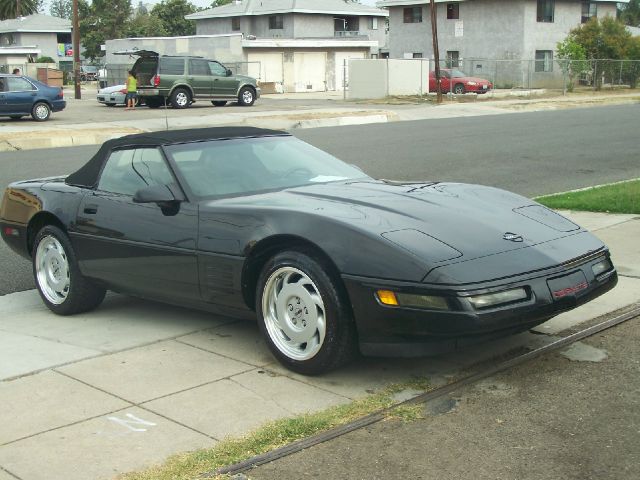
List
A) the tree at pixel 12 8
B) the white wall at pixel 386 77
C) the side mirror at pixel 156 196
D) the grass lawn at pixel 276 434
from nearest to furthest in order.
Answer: the grass lawn at pixel 276 434, the side mirror at pixel 156 196, the white wall at pixel 386 77, the tree at pixel 12 8

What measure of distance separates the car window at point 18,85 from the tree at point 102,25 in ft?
224

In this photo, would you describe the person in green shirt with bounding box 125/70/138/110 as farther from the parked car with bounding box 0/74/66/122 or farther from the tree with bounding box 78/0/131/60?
the tree with bounding box 78/0/131/60

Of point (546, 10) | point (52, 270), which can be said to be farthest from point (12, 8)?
point (52, 270)

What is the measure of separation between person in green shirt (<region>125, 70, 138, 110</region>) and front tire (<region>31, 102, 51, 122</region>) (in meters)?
5.14

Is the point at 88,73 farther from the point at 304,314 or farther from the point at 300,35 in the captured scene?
the point at 304,314

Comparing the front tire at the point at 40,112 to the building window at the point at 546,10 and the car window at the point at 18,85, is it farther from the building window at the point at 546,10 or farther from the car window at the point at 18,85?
the building window at the point at 546,10

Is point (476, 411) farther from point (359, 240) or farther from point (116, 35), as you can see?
point (116, 35)

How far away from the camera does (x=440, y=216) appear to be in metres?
5.30

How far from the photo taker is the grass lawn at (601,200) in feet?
34.8

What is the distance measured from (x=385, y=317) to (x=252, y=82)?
33.5 meters

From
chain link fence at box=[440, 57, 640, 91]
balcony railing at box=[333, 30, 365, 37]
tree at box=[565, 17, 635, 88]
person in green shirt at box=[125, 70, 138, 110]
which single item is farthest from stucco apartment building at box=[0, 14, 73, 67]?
person in green shirt at box=[125, 70, 138, 110]

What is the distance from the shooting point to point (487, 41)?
56.5 m

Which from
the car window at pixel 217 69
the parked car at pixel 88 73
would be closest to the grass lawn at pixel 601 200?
the car window at pixel 217 69

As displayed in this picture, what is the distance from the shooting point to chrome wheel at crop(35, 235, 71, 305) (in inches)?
268
